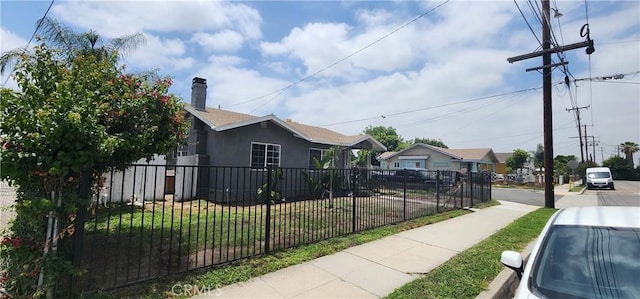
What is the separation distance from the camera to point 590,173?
29.4m

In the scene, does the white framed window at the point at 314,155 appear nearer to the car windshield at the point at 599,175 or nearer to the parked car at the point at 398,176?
the parked car at the point at 398,176

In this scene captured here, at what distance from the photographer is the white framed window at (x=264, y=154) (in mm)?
13312

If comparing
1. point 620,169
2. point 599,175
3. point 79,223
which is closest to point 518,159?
point 599,175

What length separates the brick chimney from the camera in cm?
1419

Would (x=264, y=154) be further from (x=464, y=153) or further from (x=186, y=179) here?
(x=464, y=153)

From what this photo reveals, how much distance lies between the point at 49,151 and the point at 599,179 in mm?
37445

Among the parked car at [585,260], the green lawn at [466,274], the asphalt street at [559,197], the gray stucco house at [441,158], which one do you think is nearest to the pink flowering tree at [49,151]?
the green lawn at [466,274]

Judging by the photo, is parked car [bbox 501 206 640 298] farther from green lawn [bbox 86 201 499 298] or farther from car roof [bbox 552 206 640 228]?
green lawn [bbox 86 201 499 298]

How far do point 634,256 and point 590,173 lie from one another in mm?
35550

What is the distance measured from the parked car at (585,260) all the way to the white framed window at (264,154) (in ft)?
37.2

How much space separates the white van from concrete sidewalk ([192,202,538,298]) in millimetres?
29004

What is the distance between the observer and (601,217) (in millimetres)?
3156

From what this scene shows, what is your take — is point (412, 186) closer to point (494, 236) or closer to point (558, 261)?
point (494, 236)

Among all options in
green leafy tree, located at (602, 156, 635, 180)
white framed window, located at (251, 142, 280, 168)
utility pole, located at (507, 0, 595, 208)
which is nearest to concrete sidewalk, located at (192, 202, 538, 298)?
white framed window, located at (251, 142, 280, 168)
